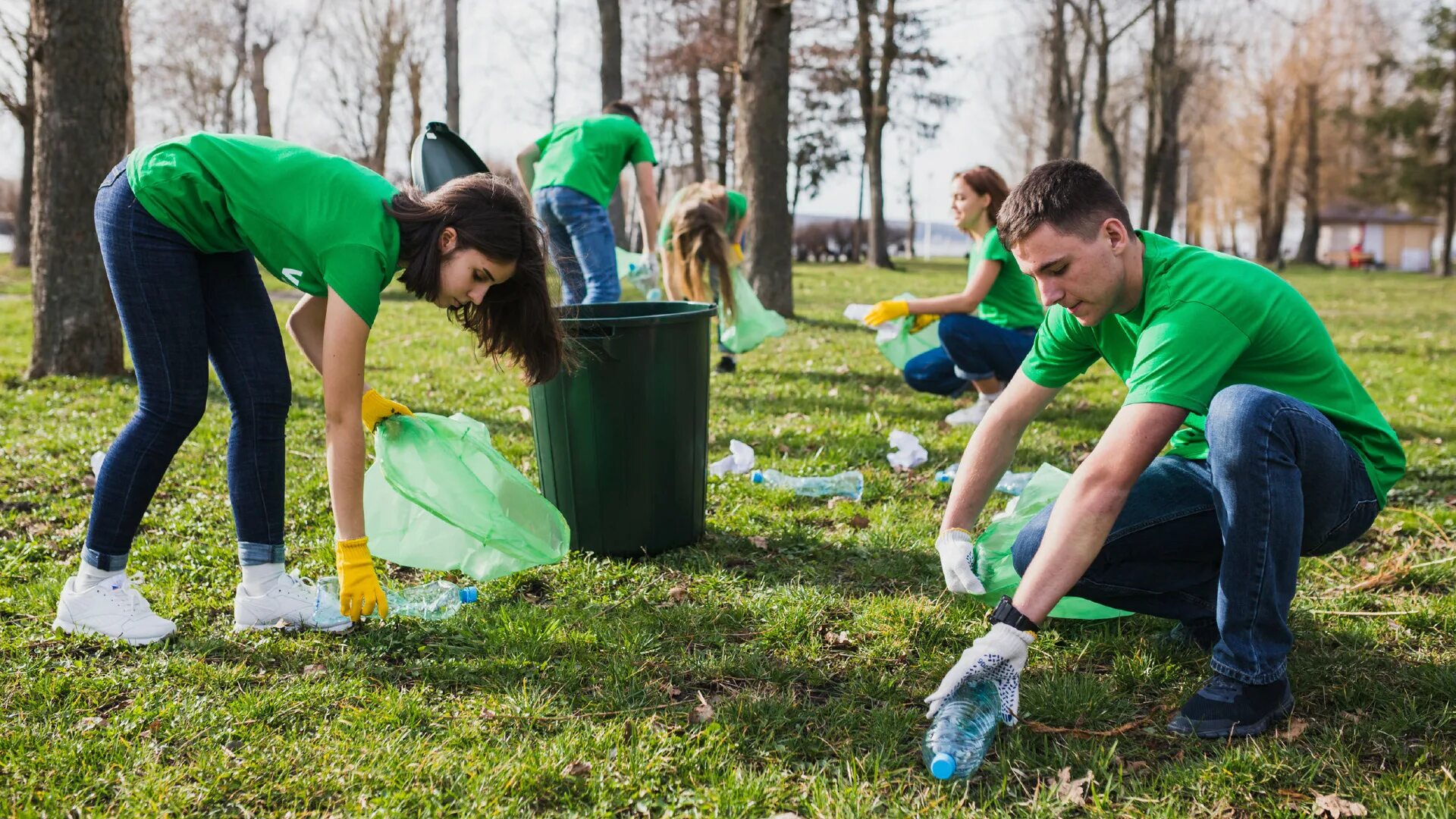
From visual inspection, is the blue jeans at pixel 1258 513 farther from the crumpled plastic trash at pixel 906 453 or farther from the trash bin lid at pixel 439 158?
the trash bin lid at pixel 439 158

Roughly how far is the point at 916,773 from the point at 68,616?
206 cm

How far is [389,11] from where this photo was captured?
22625mm

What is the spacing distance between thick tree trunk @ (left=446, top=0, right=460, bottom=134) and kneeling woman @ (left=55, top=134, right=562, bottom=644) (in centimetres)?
1429

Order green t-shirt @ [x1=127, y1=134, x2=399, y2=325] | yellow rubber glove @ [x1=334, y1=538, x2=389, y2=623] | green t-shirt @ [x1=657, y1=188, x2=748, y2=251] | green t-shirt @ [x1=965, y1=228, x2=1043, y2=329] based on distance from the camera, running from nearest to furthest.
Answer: green t-shirt @ [x1=127, y1=134, x2=399, y2=325] < yellow rubber glove @ [x1=334, y1=538, x2=389, y2=623] < green t-shirt @ [x1=965, y1=228, x2=1043, y2=329] < green t-shirt @ [x1=657, y1=188, x2=748, y2=251]

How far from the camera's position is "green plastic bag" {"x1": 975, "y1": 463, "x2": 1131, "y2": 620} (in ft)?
8.54

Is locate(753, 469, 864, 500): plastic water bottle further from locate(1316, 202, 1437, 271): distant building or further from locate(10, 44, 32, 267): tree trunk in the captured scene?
locate(1316, 202, 1437, 271): distant building

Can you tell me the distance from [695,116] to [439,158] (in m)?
20.5

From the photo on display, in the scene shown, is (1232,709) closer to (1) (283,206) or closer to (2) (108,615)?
(1) (283,206)

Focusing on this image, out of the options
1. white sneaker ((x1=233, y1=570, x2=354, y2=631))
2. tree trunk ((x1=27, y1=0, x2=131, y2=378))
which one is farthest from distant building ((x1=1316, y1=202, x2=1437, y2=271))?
white sneaker ((x1=233, y1=570, x2=354, y2=631))

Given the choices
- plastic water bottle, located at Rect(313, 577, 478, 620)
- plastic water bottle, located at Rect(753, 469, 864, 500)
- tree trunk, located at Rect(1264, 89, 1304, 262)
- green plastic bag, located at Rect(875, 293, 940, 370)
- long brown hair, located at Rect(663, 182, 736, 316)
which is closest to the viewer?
plastic water bottle, located at Rect(313, 577, 478, 620)

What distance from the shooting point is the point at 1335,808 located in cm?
187

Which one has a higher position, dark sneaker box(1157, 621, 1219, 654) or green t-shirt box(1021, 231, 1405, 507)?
green t-shirt box(1021, 231, 1405, 507)

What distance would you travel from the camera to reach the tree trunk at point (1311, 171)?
103ft

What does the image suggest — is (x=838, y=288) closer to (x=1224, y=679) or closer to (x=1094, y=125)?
(x=1094, y=125)
